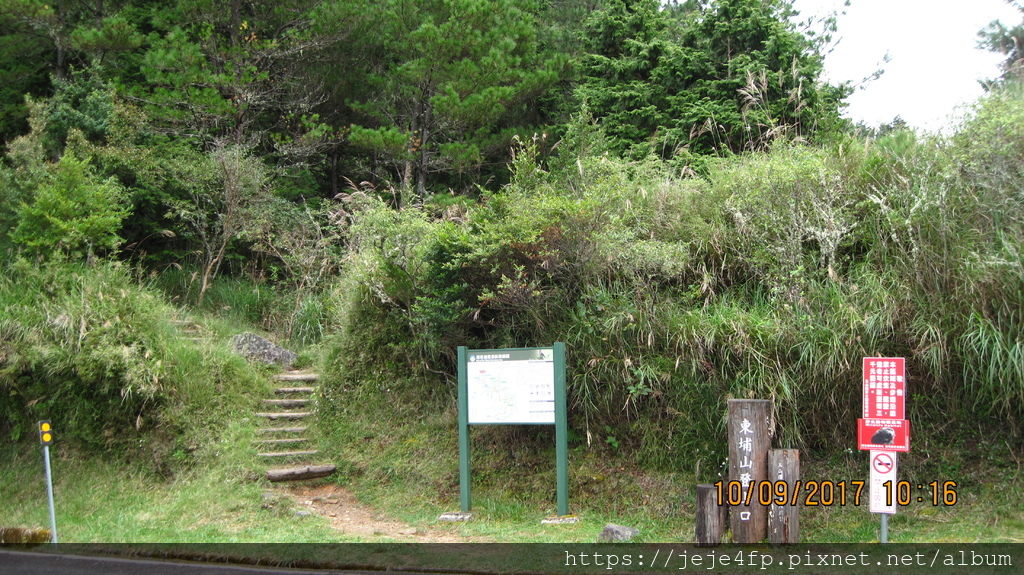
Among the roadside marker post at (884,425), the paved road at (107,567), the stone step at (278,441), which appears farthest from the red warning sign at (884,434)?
the stone step at (278,441)

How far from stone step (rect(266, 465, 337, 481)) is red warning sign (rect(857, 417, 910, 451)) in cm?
721

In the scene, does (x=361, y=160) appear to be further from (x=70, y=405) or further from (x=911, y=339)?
(x=911, y=339)

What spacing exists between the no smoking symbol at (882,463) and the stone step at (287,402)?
29.3ft

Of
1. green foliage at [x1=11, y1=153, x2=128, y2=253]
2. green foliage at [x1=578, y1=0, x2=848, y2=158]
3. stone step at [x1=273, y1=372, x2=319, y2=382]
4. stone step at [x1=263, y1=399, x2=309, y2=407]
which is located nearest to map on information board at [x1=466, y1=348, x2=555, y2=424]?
stone step at [x1=263, y1=399, x2=309, y2=407]

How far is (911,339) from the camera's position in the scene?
25.6 ft

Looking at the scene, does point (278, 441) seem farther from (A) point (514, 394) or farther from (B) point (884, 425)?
(B) point (884, 425)

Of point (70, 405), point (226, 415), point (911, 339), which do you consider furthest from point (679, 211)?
point (70, 405)

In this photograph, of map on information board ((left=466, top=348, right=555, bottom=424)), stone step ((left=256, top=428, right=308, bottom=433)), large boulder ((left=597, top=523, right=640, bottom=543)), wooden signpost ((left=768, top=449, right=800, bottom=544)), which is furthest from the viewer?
stone step ((left=256, top=428, right=308, bottom=433))

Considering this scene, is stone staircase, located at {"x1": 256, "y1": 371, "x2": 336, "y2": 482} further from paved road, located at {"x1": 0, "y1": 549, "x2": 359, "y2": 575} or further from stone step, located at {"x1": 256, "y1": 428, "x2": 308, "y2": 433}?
paved road, located at {"x1": 0, "y1": 549, "x2": 359, "y2": 575}

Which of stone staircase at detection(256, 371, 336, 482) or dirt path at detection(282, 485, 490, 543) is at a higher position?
stone staircase at detection(256, 371, 336, 482)

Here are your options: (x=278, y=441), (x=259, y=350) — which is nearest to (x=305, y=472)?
(x=278, y=441)

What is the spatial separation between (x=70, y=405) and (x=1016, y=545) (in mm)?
12677

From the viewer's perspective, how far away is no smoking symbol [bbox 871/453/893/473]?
6.29m

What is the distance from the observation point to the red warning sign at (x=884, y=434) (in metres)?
6.21
